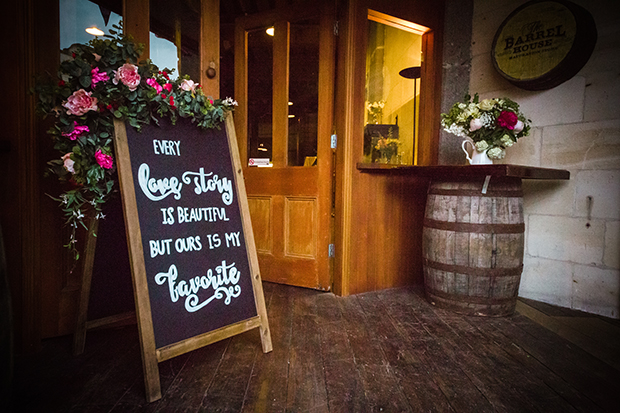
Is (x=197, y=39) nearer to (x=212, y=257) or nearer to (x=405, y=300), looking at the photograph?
(x=212, y=257)

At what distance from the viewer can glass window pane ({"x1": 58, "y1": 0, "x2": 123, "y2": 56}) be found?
161 centimetres

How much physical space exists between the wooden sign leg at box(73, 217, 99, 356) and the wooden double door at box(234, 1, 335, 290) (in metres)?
1.37

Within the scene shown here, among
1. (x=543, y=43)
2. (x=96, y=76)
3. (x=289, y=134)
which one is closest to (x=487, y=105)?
(x=543, y=43)

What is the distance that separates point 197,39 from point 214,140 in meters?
0.77

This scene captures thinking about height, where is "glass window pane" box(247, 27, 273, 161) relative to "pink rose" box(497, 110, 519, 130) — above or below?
above

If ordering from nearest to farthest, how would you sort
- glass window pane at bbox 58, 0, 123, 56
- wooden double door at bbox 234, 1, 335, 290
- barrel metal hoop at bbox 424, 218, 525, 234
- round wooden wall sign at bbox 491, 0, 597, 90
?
glass window pane at bbox 58, 0, 123, 56 < barrel metal hoop at bbox 424, 218, 525, 234 < round wooden wall sign at bbox 491, 0, 597, 90 < wooden double door at bbox 234, 1, 335, 290

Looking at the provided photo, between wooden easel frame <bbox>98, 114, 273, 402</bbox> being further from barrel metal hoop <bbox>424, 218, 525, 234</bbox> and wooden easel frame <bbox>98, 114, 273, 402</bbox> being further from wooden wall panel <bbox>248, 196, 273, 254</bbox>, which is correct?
barrel metal hoop <bbox>424, 218, 525, 234</bbox>

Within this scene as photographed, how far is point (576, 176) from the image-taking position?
7.12ft

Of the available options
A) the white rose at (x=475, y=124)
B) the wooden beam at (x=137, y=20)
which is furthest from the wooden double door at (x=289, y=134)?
the wooden beam at (x=137, y=20)

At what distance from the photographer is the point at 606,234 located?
2062 millimetres

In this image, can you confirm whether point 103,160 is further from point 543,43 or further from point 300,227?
point 543,43

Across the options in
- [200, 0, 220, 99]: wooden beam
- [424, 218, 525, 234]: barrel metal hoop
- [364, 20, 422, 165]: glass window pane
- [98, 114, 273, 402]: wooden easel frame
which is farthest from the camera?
[364, 20, 422, 165]: glass window pane

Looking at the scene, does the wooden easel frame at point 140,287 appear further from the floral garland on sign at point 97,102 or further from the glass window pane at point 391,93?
the glass window pane at point 391,93

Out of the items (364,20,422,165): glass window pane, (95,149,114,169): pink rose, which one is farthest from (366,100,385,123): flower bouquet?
(95,149,114,169): pink rose
